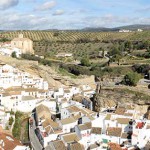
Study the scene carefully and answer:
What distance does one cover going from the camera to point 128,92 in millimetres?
31531

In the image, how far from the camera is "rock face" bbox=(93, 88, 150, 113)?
30.4m

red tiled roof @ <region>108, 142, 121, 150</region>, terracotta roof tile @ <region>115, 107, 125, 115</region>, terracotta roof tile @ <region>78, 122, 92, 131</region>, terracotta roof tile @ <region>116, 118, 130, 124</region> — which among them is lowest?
red tiled roof @ <region>108, 142, 121, 150</region>

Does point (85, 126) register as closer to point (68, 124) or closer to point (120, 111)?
point (68, 124)

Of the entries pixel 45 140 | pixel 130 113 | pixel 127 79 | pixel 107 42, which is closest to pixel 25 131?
pixel 45 140

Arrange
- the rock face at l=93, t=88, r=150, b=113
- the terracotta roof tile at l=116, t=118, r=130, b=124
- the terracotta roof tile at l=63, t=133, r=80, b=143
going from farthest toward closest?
the rock face at l=93, t=88, r=150, b=113
the terracotta roof tile at l=116, t=118, r=130, b=124
the terracotta roof tile at l=63, t=133, r=80, b=143

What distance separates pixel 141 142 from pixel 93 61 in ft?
117

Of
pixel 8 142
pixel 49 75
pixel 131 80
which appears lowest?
pixel 8 142

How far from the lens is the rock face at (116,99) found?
99.8ft

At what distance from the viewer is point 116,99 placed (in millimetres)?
31656

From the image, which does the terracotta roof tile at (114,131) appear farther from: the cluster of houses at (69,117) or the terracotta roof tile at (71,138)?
the terracotta roof tile at (71,138)

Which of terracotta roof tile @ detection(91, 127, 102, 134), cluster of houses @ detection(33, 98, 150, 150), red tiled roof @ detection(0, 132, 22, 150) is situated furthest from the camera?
terracotta roof tile @ detection(91, 127, 102, 134)

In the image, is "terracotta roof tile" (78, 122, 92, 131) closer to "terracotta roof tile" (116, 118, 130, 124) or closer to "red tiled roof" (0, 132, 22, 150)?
"terracotta roof tile" (116, 118, 130, 124)

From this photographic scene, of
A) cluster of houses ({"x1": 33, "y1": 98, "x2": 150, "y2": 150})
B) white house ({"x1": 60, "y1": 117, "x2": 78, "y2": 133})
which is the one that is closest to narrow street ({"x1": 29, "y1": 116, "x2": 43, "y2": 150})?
cluster of houses ({"x1": 33, "y1": 98, "x2": 150, "y2": 150})

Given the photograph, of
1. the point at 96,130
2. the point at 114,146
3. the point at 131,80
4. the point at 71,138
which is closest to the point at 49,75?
the point at 131,80
